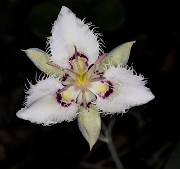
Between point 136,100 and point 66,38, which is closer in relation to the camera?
point 136,100

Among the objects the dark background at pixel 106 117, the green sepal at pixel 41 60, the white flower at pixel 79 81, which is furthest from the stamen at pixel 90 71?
the dark background at pixel 106 117

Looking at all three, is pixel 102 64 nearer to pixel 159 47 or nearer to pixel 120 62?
pixel 120 62

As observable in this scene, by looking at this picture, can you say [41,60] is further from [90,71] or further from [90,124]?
[90,124]

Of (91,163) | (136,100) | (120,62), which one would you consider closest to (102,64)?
(120,62)

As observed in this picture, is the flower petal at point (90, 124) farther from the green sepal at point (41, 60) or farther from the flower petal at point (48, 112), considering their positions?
the green sepal at point (41, 60)

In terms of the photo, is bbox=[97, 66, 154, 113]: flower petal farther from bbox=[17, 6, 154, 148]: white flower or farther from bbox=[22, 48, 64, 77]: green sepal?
bbox=[22, 48, 64, 77]: green sepal

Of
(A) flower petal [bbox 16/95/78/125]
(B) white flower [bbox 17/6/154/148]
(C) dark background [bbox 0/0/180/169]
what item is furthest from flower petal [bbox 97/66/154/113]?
(C) dark background [bbox 0/0/180/169]
